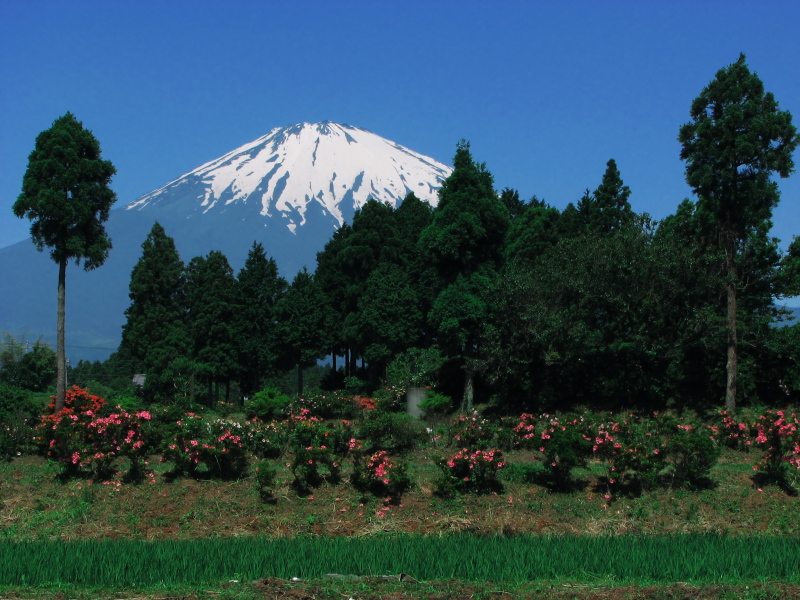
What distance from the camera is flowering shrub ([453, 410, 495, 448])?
15.4 metres

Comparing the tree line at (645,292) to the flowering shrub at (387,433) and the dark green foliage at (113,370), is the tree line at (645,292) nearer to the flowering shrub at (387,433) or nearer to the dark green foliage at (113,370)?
the flowering shrub at (387,433)

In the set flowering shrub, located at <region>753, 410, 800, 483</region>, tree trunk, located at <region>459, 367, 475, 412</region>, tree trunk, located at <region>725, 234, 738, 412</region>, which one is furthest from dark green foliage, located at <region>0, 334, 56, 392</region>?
flowering shrub, located at <region>753, 410, 800, 483</region>

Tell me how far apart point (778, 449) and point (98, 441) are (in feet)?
39.8

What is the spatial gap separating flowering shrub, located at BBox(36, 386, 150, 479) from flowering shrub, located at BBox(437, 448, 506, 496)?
17.7ft

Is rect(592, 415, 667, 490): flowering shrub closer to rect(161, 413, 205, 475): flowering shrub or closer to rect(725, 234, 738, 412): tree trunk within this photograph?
rect(725, 234, 738, 412): tree trunk

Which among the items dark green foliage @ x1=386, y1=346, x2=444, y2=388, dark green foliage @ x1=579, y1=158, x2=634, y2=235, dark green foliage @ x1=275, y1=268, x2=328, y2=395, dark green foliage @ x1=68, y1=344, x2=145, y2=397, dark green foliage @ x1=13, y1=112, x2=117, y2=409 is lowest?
dark green foliage @ x1=68, y1=344, x2=145, y2=397

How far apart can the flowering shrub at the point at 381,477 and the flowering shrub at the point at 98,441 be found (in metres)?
3.94

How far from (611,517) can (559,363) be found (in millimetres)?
11574

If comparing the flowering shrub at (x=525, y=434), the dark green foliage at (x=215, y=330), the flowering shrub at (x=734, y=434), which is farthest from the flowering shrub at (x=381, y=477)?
the dark green foliage at (x=215, y=330)

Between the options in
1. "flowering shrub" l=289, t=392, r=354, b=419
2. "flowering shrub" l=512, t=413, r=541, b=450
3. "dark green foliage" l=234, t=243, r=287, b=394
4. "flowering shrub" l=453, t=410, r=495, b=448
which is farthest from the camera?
"dark green foliage" l=234, t=243, r=287, b=394

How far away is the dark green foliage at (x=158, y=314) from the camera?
39375 millimetres

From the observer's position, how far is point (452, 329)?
2542 cm

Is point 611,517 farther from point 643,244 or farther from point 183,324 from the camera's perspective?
point 183,324

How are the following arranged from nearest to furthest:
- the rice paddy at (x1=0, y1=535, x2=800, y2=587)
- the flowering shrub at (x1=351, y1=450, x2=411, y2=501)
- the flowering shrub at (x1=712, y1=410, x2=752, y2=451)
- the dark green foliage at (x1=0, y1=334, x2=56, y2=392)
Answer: the rice paddy at (x1=0, y1=535, x2=800, y2=587) < the flowering shrub at (x1=351, y1=450, x2=411, y2=501) < the flowering shrub at (x1=712, y1=410, x2=752, y2=451) < the dark green foliage at (x1=0, y1=334, x2=56, y2=392)
